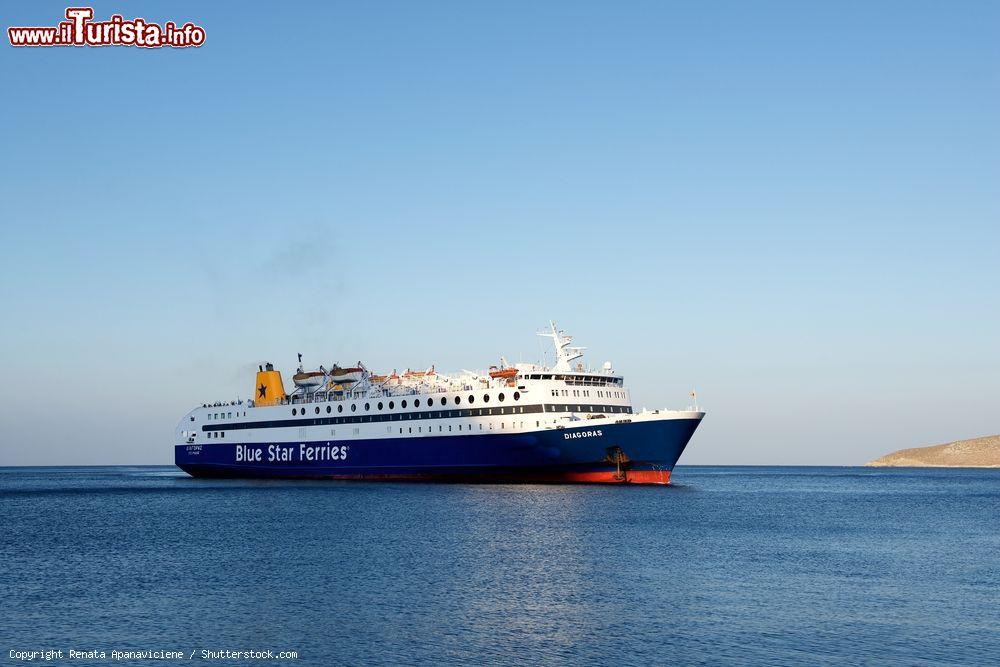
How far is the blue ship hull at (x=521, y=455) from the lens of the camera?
7381 centimetres

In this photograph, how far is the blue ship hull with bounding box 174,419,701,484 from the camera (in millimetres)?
73812

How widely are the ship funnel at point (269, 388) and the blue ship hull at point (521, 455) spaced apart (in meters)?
9.67

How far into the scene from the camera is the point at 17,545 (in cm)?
4419

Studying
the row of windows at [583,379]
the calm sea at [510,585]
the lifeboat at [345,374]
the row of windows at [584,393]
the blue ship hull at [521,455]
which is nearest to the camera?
the calm sea at [510,585]

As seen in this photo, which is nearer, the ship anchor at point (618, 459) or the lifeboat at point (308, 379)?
the ship anchor at point (618, 459)

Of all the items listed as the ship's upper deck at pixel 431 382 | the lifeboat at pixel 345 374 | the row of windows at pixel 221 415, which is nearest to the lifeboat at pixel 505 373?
the ship's upper deck at pixel 431 382

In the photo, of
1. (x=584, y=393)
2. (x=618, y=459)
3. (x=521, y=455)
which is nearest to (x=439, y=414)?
(x=521, y=455)

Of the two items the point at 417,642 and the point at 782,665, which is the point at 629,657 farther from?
the point at 417,642

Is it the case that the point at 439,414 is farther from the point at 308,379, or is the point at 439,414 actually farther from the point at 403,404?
the point at 308,379

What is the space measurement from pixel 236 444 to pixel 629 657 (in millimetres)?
86717

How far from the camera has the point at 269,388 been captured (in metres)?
103

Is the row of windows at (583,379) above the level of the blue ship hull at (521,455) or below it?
above

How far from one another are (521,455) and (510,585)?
148ft

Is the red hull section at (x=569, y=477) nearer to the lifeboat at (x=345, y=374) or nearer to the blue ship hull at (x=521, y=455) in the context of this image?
the blue ship hull at (x=521, y=455)
